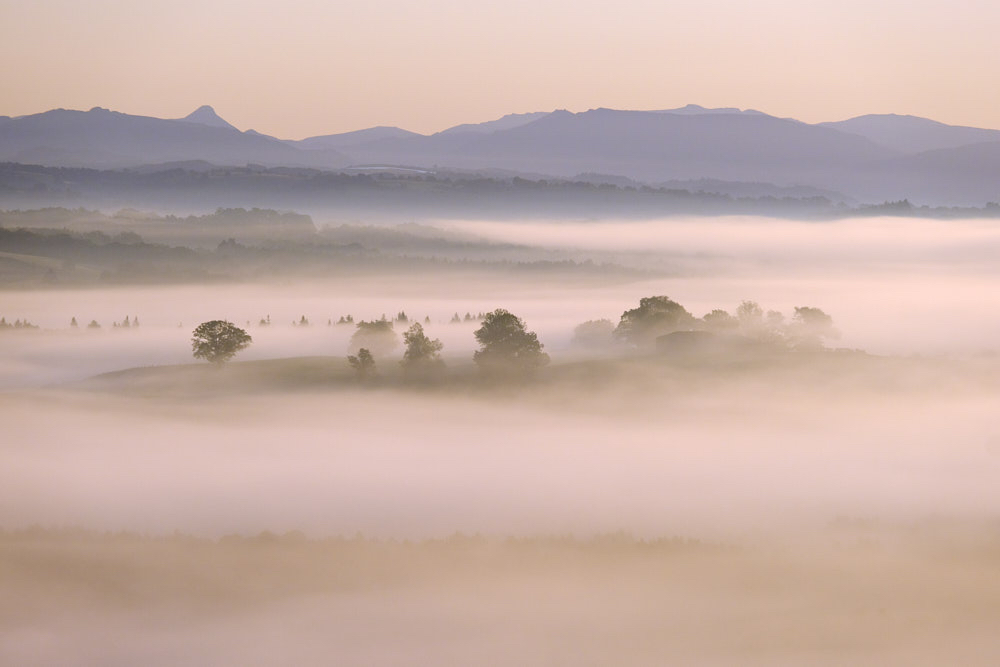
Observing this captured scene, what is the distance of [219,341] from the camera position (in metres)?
140

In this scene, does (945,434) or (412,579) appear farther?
(945,434)

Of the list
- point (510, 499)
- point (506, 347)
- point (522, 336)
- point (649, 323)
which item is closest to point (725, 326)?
point (649, 323)

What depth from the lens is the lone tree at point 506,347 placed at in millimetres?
132250

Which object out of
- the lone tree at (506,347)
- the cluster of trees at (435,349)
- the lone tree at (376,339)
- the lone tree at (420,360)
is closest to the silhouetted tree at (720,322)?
the cluster of trees at (435,349)

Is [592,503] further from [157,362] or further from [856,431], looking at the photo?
[157,362]

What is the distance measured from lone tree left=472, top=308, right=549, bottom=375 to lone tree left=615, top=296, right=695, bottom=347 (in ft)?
90.5

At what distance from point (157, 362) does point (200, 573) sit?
110624mm

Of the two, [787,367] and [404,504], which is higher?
[787,367]

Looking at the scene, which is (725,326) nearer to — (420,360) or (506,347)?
(506,347)

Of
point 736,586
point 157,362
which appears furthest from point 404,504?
point 157,362

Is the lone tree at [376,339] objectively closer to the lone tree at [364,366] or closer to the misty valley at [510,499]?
the misty valley at [510,499]

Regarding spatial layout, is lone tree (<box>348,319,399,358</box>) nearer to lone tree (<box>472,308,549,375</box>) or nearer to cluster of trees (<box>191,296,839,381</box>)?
cluster of trees (<box>191,296,839,381</box>)

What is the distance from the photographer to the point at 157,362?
175 metres

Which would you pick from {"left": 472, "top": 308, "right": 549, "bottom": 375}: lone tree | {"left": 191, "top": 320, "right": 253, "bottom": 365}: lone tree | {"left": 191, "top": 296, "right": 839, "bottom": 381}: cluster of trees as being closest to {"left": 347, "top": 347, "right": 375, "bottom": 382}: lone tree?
{"left": 191, "top": 296, "right": 839, "bottom": 381}: cluster of trees
